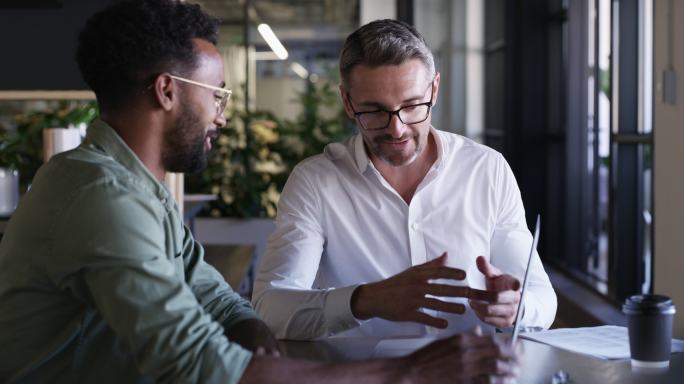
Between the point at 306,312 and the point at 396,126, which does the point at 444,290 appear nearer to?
the point at 306,312

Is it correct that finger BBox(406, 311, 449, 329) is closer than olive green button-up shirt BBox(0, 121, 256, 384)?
No

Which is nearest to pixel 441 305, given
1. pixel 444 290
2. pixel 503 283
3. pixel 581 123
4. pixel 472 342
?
pixel 444 290

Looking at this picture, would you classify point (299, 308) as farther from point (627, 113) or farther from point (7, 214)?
point (627, 113)

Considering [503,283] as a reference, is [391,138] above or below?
above

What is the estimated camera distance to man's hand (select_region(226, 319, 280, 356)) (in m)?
1.64

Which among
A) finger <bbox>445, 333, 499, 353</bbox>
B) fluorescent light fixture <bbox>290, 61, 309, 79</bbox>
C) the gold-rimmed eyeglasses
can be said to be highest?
fluorescent light fixture <bbox>290, 61, 309, 79</bbox>

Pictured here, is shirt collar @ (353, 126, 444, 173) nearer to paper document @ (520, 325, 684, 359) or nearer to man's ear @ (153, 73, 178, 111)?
paper document @ (520, 325, 684, 359)

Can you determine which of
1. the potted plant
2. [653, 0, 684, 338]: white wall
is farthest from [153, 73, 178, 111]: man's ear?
the potted plant

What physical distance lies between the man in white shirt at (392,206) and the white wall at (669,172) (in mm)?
1163

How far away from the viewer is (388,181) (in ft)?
7.55

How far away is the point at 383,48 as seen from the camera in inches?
84.4

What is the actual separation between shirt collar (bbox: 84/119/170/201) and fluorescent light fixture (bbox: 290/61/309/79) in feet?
19.0

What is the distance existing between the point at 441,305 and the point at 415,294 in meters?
0.05

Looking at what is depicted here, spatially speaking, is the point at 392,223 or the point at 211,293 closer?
the point at 211,293
